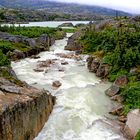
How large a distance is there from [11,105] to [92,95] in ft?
55.4

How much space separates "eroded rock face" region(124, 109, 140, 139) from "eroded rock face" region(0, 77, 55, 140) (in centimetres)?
752

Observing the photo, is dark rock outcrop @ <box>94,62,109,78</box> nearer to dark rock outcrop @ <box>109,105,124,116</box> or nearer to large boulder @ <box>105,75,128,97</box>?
large boulder @ <box>105,75,128,97</box>

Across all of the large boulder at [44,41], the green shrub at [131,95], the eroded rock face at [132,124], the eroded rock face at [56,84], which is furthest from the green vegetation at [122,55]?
the large boulder at [44,41]

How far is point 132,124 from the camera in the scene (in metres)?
30.4

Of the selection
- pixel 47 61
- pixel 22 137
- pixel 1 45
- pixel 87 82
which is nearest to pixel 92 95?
pixel 87 82

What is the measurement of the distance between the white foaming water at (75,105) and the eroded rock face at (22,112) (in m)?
1.16

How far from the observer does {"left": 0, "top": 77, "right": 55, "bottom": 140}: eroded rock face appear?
23.8 metres

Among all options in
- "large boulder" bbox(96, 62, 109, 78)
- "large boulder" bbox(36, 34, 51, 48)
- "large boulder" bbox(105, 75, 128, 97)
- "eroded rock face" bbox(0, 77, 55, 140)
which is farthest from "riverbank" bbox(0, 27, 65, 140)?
"large boulder" bbox(36, 34, 51, 48)

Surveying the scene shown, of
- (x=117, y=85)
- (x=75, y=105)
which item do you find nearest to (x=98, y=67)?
(x=117, y=85)

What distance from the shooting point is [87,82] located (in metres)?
46.9

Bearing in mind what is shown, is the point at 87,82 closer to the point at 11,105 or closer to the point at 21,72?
the point at 21,72

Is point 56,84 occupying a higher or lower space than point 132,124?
lower

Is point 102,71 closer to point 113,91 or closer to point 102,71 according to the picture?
point 102,71

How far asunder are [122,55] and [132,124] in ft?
73.6
